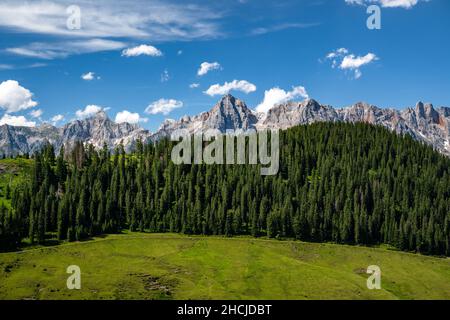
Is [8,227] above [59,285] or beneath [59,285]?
above

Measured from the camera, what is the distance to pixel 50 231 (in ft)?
636

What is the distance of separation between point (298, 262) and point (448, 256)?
74.5m

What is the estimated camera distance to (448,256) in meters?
192

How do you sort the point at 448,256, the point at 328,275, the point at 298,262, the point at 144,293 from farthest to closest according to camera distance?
the point at 448,256, the point at 298,262, the point at 328,275, the point at 144,293

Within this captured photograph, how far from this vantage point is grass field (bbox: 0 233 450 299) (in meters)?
132

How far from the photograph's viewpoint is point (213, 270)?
152m

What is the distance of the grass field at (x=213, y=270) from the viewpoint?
433ft

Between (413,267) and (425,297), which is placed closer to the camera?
(425,297)
